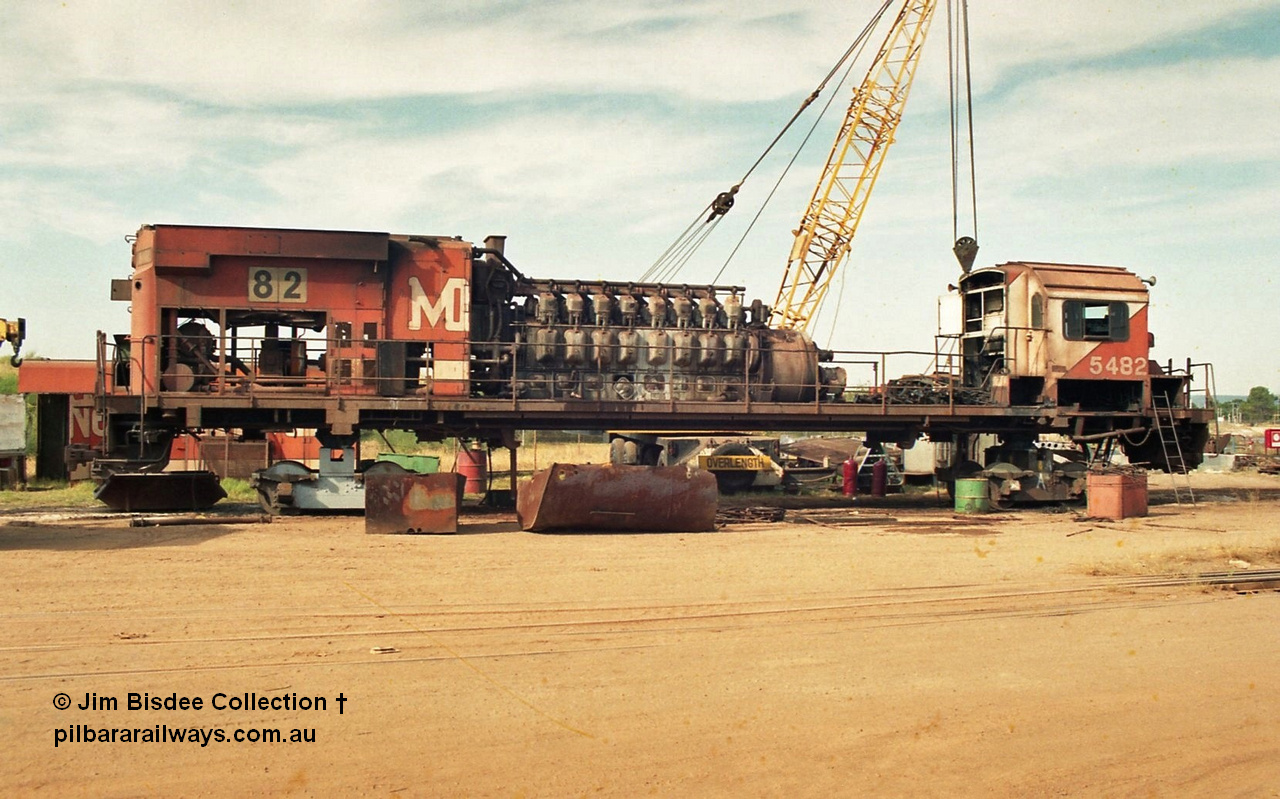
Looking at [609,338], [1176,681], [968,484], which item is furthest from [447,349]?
[1176,681]

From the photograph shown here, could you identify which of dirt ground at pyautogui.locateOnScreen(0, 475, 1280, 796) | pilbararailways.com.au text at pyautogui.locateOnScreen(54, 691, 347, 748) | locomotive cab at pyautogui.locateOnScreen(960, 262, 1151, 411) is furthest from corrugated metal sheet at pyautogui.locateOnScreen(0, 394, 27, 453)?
locomotive cab at pyautogui.locateOnScreen(960, 262, 1151, 411)

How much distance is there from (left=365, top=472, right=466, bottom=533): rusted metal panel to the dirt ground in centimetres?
177

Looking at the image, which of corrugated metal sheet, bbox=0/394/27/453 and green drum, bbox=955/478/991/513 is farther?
corrugated metal sheet, bbox=0/394/27/453

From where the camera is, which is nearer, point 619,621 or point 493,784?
point 493,784

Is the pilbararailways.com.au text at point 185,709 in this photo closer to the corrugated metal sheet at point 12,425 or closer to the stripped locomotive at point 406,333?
the stripped locomotive at point 406,333

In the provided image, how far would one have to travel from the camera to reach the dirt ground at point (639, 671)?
6020 mm

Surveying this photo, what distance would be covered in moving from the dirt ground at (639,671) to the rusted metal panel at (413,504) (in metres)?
1.77

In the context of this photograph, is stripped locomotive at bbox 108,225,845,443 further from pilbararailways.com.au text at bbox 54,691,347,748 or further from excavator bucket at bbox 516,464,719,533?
pilbararailways.com.au text at bbox 54,691,347,748

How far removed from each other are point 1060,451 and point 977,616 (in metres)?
12.9

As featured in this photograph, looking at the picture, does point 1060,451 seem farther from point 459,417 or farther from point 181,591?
point 181,591

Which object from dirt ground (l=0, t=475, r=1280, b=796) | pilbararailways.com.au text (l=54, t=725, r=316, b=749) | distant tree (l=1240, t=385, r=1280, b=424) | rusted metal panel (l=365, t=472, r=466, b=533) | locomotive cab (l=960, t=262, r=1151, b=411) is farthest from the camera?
distant tree (l=1240, t=385, r=1280, b=424)

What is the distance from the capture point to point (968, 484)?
20.3 metres

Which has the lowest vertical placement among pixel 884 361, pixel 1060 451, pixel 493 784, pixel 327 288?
pixel 493 784

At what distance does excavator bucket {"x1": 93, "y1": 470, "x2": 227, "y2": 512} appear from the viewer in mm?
18000
